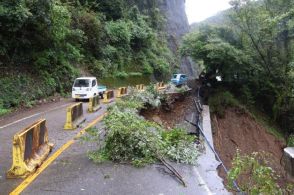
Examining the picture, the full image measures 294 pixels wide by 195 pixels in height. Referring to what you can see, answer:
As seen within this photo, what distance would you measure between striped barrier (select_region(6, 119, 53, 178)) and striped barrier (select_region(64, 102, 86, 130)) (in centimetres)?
416

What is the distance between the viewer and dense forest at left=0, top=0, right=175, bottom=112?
24.3 metres

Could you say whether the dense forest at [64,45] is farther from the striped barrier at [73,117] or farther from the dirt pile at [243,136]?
the dirt pile at [243,136]

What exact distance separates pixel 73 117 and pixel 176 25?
64109 millimetres

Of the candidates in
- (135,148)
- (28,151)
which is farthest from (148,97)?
(28,151)

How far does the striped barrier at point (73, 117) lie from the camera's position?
15.3 metres

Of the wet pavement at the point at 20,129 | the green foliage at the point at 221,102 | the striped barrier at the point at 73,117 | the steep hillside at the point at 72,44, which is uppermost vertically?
the steep hillside at the point at 72,44

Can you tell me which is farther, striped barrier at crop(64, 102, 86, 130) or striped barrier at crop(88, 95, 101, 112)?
striped barrier at crop(88, 95, 101, 112)

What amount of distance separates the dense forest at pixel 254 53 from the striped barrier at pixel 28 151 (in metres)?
23.3

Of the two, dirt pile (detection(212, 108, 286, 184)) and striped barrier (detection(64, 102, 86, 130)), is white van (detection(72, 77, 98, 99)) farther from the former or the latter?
striped barrier (detection(64, 102, 86, 130))

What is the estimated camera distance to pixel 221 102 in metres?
34.4

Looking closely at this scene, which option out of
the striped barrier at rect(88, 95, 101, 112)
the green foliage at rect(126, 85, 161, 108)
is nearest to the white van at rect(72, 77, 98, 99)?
the green foliage at rect(126, 85, 161, 108)

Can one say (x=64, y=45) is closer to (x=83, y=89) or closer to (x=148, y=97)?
(x=83, y=89)

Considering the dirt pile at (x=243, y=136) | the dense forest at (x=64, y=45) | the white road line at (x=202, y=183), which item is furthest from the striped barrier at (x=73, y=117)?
the dirt pile at (x=243, y=136)

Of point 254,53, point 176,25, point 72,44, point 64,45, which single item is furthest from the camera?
point 176,25
